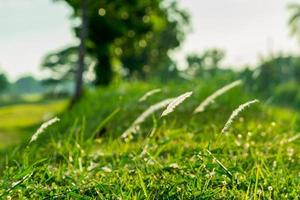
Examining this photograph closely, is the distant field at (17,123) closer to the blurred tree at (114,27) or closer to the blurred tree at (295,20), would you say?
the blurred tree at (114,27)

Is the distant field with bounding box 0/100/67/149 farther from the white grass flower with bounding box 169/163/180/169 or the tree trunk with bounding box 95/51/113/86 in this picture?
the white grass flower with bounding box 169/163/180/169

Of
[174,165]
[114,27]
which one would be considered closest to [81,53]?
[114,27]

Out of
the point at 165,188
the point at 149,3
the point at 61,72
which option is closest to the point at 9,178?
the point at 165,188

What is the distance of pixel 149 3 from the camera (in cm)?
4062

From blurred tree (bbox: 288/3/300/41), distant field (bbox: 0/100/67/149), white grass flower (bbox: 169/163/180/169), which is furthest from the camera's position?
blurred tree (bbox: 288/3/300/41)

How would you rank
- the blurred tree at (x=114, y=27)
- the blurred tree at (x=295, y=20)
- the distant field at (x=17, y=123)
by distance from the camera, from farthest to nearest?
the blurred tree at (x=295, y=20), the blurred tree at (x=114, y=27), the distant field at (x=17, y=123)

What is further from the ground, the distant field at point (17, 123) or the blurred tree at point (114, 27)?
the blurred tree at point (114, 27)

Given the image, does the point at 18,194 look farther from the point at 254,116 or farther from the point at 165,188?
the point at 254,116

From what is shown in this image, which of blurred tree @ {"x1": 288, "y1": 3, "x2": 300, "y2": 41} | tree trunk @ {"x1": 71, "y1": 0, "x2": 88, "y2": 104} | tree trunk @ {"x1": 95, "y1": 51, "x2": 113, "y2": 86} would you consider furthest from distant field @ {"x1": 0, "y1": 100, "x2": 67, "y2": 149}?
blurred tree @ {"x1": 288, "y1": 3, "x2": 300, "y2": 41}

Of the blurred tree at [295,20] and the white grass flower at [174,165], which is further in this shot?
the blurred tree at [295,20]

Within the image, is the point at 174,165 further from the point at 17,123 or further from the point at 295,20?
the point at 295,20

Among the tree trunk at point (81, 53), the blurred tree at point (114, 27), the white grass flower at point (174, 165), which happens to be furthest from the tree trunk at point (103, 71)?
the white grass flower at point (174, 165)

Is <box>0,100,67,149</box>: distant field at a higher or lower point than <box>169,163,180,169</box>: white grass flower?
lower

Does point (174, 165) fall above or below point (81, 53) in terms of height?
above
